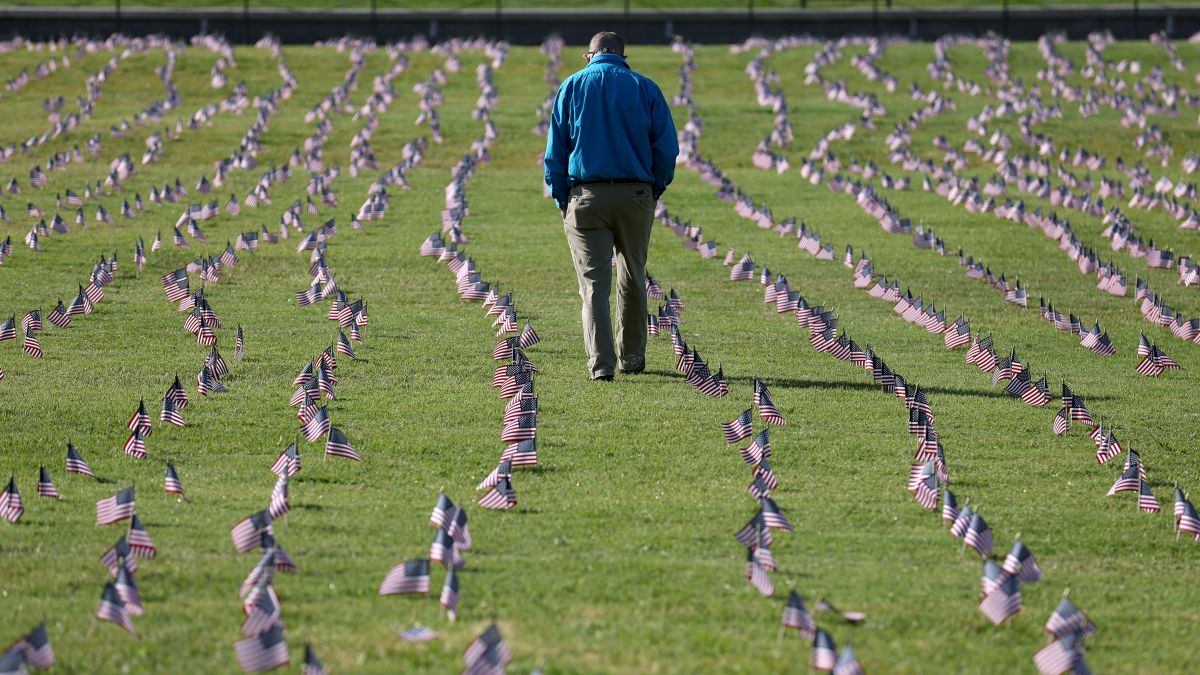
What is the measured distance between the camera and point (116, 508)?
858 cm

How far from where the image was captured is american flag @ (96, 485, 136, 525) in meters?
8.55

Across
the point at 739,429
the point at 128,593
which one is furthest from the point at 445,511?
the point at 739,429

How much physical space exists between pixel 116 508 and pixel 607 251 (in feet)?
15.6

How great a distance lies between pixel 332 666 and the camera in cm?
674

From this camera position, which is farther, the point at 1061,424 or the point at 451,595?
the point at 1061,424

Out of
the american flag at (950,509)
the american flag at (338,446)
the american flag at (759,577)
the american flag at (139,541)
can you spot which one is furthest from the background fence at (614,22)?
the american flag at (759,577)

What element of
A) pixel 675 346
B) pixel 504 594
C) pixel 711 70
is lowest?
pixel 711 70

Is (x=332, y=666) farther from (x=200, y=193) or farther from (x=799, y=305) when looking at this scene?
(x=200, y=193)

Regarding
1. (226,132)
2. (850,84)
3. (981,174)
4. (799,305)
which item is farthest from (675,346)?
(850,84)

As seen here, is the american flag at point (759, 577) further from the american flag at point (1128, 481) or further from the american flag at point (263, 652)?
the american flag at point (1128, 481)

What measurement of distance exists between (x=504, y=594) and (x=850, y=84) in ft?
103

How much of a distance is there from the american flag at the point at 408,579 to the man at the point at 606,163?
5.07 metres

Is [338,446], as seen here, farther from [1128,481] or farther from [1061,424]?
[1061,424]

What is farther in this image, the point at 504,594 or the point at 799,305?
the point at 799,305
